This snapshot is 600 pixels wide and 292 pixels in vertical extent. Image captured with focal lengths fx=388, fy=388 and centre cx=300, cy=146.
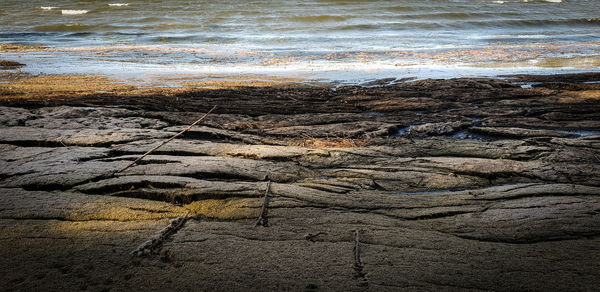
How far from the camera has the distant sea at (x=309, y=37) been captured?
12.7 metres

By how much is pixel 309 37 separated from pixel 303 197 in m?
19.7

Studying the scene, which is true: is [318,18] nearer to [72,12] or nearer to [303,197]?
[72,12]

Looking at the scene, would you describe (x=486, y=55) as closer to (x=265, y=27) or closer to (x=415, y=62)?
(x=415, y=62)

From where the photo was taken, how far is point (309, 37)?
22.2 meters

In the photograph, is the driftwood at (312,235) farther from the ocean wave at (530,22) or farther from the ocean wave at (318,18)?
the ocean wave at (318,18)

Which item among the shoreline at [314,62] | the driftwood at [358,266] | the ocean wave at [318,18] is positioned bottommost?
the driftwood at [358,266]

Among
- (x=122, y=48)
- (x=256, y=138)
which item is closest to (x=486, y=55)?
(x=256, y=138)

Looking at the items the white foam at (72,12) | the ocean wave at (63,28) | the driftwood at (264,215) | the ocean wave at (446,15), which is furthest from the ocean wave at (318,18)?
the driftwood at (264,215)

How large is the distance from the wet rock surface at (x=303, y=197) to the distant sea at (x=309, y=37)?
5.32 meters

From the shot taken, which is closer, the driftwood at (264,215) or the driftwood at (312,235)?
the driftwood at (312,235)

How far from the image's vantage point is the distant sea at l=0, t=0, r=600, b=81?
41.8 feet

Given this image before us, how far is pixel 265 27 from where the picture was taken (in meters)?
26.5

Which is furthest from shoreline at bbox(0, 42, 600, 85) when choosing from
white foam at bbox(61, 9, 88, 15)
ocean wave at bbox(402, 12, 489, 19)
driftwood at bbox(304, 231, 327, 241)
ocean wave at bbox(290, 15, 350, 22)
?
white foam at bbox(61, 9, 88, 15)

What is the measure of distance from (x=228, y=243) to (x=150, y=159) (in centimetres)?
213
